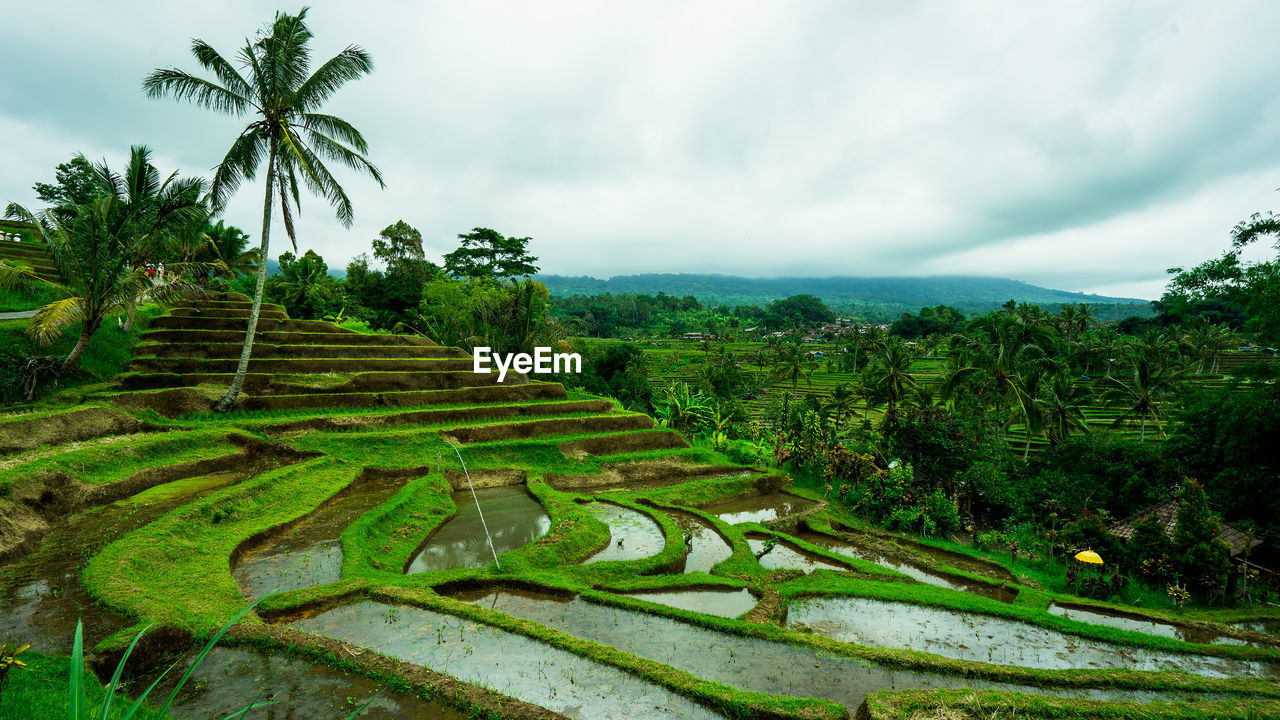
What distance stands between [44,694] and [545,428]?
1612cm

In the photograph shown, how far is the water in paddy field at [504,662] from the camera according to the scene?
23.3ft

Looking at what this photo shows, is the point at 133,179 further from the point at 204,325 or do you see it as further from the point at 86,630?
the point at 86,630

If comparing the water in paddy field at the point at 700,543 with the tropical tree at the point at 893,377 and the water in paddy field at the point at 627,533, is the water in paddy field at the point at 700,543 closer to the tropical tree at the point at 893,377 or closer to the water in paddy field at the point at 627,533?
the water in paddy field at the point at 627,533

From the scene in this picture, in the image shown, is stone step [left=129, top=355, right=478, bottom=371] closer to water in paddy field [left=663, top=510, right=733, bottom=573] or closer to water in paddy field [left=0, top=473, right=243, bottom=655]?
water in paddy field [left=0, top=473, right=243, bottom=655]

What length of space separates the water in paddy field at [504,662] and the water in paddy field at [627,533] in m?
4.34

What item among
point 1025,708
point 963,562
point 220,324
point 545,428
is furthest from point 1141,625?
point 220,324

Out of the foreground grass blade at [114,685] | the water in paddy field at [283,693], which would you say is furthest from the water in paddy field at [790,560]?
the foreground grass blade at [114,685]

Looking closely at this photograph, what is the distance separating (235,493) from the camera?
12227mm

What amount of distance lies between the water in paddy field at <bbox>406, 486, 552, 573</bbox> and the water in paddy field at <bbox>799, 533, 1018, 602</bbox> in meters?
7.73

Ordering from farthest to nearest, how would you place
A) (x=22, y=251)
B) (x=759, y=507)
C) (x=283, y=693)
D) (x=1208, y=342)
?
(x=1208, y=342), (x=22, y=251), (x=759, y=507), (x=283, y=693)

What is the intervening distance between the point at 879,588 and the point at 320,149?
59.6ft

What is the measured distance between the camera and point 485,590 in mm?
10781

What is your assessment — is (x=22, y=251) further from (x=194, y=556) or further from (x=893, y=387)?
(x=893, y=387)

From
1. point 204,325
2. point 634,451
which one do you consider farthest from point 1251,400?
point 204,325
